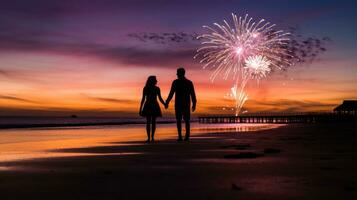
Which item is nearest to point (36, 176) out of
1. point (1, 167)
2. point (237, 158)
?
point (1, 167)

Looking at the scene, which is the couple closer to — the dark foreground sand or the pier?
the dark foreground sand

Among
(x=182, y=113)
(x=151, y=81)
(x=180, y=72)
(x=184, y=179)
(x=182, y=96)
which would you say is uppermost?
(x=180, y=72)

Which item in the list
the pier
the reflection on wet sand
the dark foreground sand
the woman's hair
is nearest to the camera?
the dark foreground sand

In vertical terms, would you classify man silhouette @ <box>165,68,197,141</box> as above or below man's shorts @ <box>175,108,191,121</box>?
above

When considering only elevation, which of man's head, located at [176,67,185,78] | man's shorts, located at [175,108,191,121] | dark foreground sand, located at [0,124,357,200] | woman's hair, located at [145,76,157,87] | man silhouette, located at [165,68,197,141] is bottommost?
dark foreground sand, located at [0,124,357,200]

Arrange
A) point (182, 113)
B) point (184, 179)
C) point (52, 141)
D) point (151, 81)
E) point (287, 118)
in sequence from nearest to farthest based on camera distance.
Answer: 1. point (184, 179)
2. point (182, 113)
3. point (151, 81)
4. point (52, 141)
5. point (287, 118)

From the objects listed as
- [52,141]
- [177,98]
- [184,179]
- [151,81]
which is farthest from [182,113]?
[184,179]

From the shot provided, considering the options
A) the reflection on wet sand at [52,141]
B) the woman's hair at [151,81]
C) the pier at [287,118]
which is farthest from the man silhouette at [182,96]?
the pier at [287,118]

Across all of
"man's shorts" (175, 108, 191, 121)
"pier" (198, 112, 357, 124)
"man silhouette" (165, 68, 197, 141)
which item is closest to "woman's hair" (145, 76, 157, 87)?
"man silhouette" (165, 68, 197, 141)

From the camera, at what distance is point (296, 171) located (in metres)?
6.44

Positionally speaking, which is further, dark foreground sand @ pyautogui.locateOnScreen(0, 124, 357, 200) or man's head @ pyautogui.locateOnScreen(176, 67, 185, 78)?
man's head @ pyautogui.locateOnScreen(176, 67, 185, 78)

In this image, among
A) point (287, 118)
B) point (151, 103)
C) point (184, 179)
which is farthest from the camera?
point (287, 118)

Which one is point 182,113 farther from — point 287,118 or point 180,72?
point 287,118

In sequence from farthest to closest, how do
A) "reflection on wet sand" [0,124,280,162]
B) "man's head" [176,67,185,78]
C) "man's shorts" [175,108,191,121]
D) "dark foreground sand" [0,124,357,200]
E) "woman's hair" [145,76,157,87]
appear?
"woman's hair" [145,76,157,87]
"man's head" [176,67,185,78]
"man's shorts" [175,108,191,121]
"reflection on wet sand" [0,124,280,162]
"dark foreground sand" [0,124,357,200]
